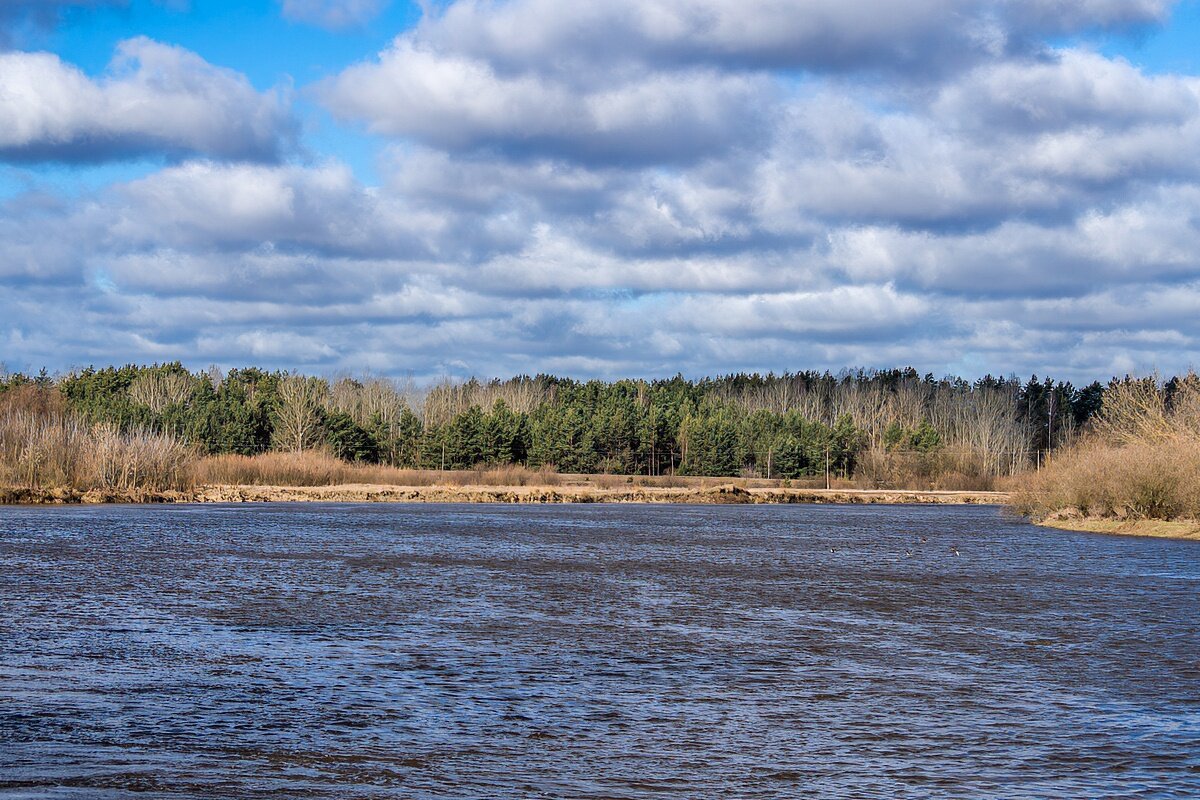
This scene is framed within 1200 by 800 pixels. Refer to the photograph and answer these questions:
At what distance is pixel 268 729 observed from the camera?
46.2 ft

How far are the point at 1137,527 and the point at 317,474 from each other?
6374 centimetres

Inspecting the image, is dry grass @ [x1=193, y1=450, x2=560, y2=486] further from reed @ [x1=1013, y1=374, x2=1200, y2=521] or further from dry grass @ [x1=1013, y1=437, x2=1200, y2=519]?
dry grass @ [x1=1013, y1=437, x2=1200, y2=519]

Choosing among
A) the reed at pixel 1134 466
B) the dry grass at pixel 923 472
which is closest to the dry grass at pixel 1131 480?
the reed at pixel 1134 466

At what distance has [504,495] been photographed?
92.9 meters

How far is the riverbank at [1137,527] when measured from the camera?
53.4 m

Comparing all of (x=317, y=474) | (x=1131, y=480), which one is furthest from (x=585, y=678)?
(x=317, y=474)

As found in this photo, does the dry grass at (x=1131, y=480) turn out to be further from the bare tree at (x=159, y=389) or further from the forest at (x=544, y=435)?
the bare tree at (x=159, y=389)

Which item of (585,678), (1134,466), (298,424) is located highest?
(298,424)

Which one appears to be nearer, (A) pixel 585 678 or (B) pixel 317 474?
(A) pixel 585 678

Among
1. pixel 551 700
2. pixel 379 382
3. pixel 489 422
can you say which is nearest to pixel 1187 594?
pixel 551 700

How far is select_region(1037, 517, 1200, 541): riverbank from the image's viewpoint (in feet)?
175

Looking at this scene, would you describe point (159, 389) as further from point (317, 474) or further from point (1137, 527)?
point (1137, 527)

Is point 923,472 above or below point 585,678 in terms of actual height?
above

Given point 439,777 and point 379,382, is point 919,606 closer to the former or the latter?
point 439,777
